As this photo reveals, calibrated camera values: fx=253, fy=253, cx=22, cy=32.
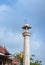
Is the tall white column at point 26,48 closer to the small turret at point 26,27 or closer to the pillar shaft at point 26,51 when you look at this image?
the pillar shaft at point 26,51

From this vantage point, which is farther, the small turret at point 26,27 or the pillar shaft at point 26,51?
the small turret at point 26,27

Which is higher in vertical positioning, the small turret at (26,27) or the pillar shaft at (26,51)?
the small turret at (26,27)

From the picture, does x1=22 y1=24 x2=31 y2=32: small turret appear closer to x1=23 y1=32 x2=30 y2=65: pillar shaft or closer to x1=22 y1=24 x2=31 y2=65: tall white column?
x1=22 y1=24 x2=31 y2=65: tall white column

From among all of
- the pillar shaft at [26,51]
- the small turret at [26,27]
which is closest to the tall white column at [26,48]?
the pillar shaft at [26,51]

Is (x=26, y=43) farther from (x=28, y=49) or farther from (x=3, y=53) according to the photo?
(x=3, y=53)

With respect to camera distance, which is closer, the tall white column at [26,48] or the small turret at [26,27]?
the tall white column at [26,48]

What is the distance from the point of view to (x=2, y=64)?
3659 cm

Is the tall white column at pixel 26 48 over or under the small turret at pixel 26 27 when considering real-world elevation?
under

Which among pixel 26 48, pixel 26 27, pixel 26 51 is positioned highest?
pixel 26 27

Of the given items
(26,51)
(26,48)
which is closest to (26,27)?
(26,48)

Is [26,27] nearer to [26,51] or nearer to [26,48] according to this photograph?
[26,48]

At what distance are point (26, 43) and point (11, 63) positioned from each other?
403 cm

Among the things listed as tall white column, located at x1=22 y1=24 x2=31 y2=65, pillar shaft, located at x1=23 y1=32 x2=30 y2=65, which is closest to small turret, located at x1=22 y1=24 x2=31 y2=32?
tall white column, located at x1=22 y1=24 x2=31 y2=65

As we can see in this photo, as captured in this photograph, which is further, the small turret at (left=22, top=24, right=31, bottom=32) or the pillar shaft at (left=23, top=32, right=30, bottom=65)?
the small turret at (left=22, top=24, right=31, bottom=32)
